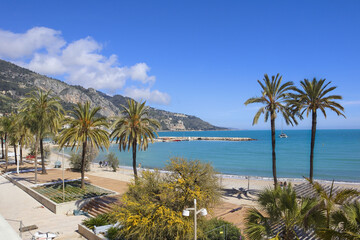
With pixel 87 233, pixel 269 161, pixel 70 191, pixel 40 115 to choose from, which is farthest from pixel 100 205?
pixel 269 161

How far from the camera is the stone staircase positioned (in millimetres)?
19094

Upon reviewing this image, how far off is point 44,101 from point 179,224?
74.9 feet

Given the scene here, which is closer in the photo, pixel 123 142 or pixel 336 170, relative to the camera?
pixel 123 142

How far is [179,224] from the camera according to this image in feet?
37.2

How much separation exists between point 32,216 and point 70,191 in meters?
5.23

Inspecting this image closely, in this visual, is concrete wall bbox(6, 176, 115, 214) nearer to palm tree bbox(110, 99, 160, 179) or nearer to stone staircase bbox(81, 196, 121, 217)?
stone staircase bbox(81, 196, 121, 217)

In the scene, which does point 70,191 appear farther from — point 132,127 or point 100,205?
point 132,127

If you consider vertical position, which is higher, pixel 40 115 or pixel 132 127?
pixel 40 115

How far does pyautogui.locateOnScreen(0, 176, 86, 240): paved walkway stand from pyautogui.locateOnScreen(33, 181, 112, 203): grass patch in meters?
1.15

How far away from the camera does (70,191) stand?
24.2 metres

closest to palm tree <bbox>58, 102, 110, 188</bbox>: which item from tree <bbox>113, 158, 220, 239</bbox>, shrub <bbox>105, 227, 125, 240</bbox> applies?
shrub <bbox>105, 227, 125, 240</bbox>

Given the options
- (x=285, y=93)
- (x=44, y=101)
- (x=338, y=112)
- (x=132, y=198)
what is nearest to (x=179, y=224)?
(x=132, y=198)

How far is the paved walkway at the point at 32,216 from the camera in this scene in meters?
16.2

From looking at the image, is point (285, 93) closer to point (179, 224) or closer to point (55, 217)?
point (179, 224)
